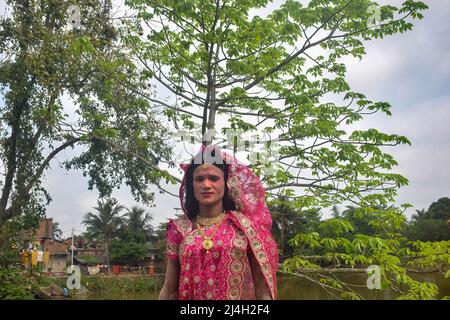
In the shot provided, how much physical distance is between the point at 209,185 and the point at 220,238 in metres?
0.45

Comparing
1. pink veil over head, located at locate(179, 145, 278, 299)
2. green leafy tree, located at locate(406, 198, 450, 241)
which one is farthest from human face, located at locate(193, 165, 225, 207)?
green leafy tree, located at locate(406, 198, 450, 241)

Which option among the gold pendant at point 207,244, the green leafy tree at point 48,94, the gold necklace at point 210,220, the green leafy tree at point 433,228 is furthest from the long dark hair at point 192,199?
the green leafy tree at point 433,228

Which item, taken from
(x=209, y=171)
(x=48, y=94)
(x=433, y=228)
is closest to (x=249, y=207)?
(x=209, y=171)

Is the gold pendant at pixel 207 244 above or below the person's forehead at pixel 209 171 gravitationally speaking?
below

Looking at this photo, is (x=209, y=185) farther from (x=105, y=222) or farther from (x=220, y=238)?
(x=105, y=222)

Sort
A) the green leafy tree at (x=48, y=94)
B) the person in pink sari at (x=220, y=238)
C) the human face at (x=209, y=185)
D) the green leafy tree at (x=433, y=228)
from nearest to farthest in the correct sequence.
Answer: the person in pink sari at (x=220, y=238)
the human face at (x=209, y=185)
the green leafy tree at (x=48, y=94)
the green leafy tree at (x=433, y=228)

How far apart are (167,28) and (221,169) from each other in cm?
209

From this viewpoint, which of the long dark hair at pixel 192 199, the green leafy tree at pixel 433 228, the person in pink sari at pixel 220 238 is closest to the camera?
the person in pink sari at pixel 220 238

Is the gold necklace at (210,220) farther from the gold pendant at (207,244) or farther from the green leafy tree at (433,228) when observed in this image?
the green leafy tree at (433,228)

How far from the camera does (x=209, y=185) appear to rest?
3.36 metres

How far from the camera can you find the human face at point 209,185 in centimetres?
336

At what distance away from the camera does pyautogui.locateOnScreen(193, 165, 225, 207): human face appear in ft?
11.0
